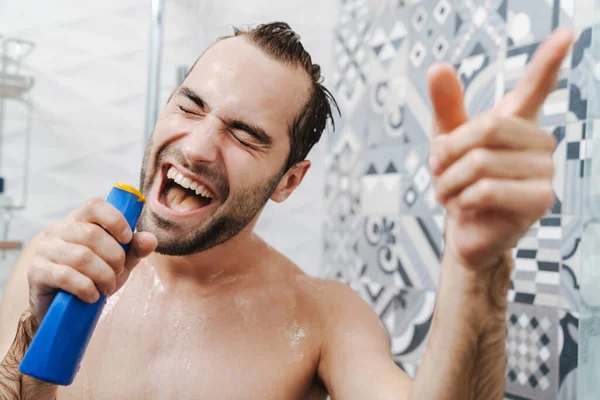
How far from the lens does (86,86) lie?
1.52 m

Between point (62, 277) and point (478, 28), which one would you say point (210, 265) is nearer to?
point (62, 277)

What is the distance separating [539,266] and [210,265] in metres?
0.71

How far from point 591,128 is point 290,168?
1.95 ft

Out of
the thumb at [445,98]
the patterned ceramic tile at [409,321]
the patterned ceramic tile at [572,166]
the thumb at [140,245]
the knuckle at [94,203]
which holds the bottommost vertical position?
the patterned ceramic tile at [409,321]

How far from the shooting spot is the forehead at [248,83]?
3.15 ft

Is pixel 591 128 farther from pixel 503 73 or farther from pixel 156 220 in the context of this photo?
pixel 156 220

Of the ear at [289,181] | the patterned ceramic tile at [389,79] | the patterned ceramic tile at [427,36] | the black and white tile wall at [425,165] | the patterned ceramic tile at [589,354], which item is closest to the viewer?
the patterned ceramic tile at [589,354]


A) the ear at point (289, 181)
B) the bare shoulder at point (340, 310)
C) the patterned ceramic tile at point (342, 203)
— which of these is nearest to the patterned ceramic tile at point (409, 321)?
the patterned ceramic tile at point (342, 203)

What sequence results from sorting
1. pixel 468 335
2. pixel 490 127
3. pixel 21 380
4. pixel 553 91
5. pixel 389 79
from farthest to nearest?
pixel 389 79, pixel 553 91, pixel 21 380, pixel 468 335, pixel 490 127

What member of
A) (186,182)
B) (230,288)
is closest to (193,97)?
(186,182)

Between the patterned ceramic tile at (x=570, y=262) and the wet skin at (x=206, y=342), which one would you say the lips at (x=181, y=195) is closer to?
the wet skin at (x=206, y=342)

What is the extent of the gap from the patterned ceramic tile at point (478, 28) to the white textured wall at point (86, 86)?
583mm

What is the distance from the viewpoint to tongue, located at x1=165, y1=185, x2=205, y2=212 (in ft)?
3.18

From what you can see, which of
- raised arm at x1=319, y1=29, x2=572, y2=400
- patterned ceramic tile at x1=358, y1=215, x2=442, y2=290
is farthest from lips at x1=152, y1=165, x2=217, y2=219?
patterned ceramic tile at x1=358, y1=215, x2=442, y2=290
